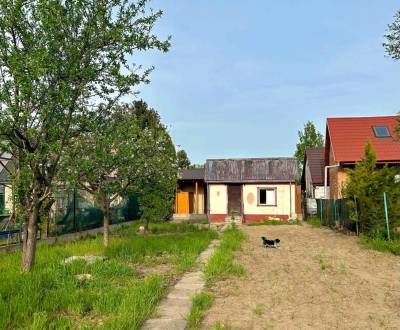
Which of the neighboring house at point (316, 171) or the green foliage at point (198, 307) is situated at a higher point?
the neighboring house at point (316, 171)

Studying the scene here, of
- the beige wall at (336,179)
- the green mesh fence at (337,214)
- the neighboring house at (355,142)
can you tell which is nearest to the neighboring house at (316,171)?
the beige wall at (336,179)

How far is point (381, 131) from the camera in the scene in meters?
23.7

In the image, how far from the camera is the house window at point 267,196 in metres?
27.7

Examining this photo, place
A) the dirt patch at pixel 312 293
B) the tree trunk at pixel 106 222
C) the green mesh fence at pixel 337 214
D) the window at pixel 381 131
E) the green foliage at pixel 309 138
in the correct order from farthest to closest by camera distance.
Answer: the green foliage at pixel 309 138
the window at pixel 381 131
the green mesh fence at pixel 337 214
the tree trunk at pixel 106 222
the dirt patch at pixel 312 293

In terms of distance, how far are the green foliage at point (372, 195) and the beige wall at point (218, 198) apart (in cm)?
1312

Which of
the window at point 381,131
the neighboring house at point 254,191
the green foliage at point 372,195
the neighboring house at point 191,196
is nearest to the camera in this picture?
the green foliage at point 372,195

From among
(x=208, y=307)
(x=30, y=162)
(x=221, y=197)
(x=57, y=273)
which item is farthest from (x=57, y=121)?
→ (x=221, y=197)

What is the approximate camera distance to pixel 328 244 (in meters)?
14.1

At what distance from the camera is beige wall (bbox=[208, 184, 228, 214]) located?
28.3 meters

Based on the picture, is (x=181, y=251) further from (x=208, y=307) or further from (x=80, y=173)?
(x=208, y=307)

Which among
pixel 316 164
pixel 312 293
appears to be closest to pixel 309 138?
pixel 316 164

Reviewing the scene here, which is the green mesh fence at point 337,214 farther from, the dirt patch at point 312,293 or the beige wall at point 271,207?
the dirt patch at point 312,293

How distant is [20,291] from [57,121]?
3.02 metres

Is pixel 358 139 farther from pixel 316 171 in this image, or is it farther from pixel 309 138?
pixel 309 138
